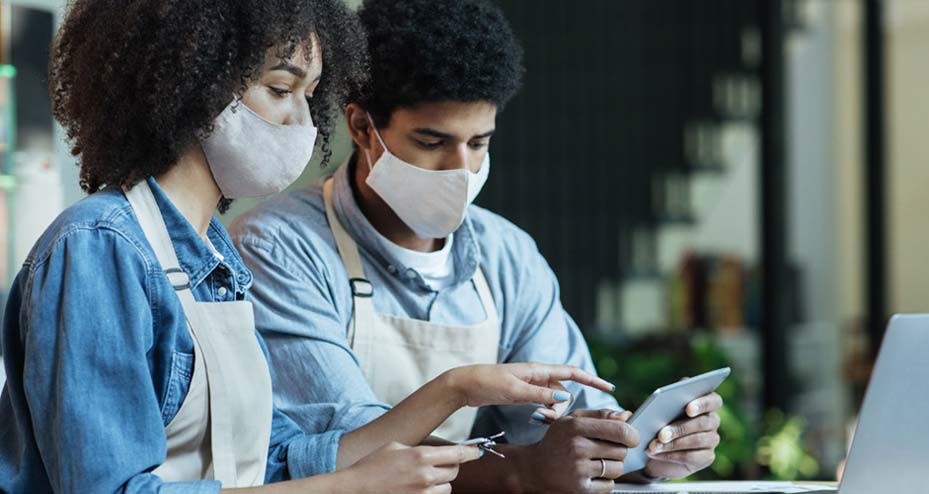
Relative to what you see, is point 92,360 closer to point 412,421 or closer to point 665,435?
point 412,421

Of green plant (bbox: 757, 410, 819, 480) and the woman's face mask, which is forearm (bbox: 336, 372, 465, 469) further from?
green plant (bbox: 757, 410, 819, 480)

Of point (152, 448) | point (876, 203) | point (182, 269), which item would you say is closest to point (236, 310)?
point (182, 269)

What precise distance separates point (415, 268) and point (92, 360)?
2.68 ft

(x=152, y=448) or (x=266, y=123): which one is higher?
(x=266, y=123)

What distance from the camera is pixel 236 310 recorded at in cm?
144

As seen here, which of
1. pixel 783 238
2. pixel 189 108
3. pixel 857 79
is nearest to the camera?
pixel 189 108

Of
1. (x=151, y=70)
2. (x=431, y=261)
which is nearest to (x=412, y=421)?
(x=431, y=261)

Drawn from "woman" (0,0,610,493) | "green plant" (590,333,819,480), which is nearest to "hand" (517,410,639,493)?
"woman" (0,0,610,493)

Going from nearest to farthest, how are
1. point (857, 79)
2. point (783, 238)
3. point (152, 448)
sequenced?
point (152, 448), point (783, 238), point (857, 79)

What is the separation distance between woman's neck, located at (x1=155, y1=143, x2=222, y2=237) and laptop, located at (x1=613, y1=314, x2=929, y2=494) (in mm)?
772

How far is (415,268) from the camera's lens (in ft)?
6.61

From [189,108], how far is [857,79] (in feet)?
17.7

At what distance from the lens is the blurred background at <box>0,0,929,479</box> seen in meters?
4.21

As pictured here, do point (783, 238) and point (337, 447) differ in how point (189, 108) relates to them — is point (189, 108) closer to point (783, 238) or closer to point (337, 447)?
point (337, 447)
